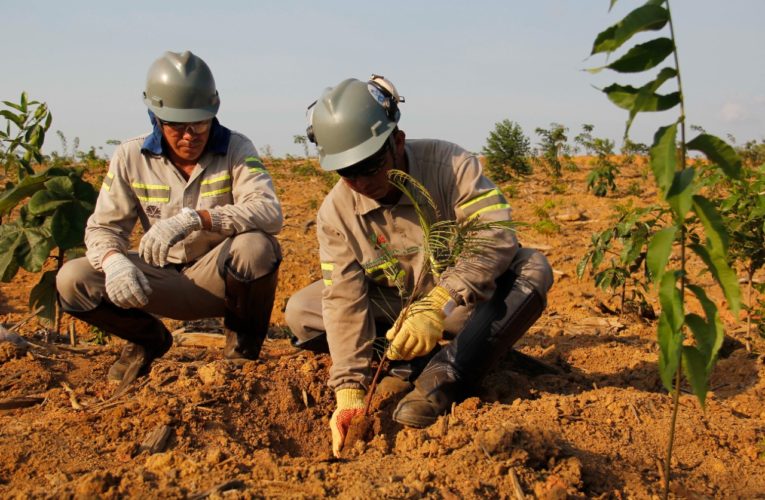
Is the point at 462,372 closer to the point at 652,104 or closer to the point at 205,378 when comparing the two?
the point at 205,378

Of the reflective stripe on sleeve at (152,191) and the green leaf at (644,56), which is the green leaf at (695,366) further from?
the reflective stripe on sleeve at (152,191)

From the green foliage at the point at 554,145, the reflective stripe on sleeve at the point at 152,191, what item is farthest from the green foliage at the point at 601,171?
the reflective stripe on sleeve at the point at 152,191

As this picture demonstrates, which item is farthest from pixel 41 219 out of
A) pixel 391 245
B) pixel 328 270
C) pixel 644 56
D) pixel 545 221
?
pixel 545 221

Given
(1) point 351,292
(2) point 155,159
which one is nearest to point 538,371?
(1) point 351,292

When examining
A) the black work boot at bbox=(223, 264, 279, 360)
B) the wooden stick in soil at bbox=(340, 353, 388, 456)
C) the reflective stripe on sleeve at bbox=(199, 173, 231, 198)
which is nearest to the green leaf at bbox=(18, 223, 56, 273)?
the reflective stripe on sleeve at bbox=(199, 173, 231, 198)

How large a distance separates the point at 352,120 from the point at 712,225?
1590 millimetres

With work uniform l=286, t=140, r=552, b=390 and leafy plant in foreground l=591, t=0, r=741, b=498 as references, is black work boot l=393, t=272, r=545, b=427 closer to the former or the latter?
work uniform l=286, t=140, r=552, b=390

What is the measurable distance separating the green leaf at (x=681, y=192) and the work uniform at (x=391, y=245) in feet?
4.72

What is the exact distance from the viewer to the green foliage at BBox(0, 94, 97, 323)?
4129 millimetres

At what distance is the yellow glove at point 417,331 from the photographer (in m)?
2.93

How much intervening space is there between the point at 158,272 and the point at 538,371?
202 cm

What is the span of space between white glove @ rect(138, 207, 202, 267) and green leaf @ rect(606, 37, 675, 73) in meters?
2.39

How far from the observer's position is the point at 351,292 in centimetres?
334

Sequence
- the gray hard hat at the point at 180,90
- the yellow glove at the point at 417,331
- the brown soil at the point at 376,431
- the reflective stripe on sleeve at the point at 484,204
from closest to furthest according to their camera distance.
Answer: the brown soil at the point at 376,431, the yellow glove at the point at 417,331, the reflective stripe on sleeve at the point at 484,204, the gray hard hat at the point at 180,90
